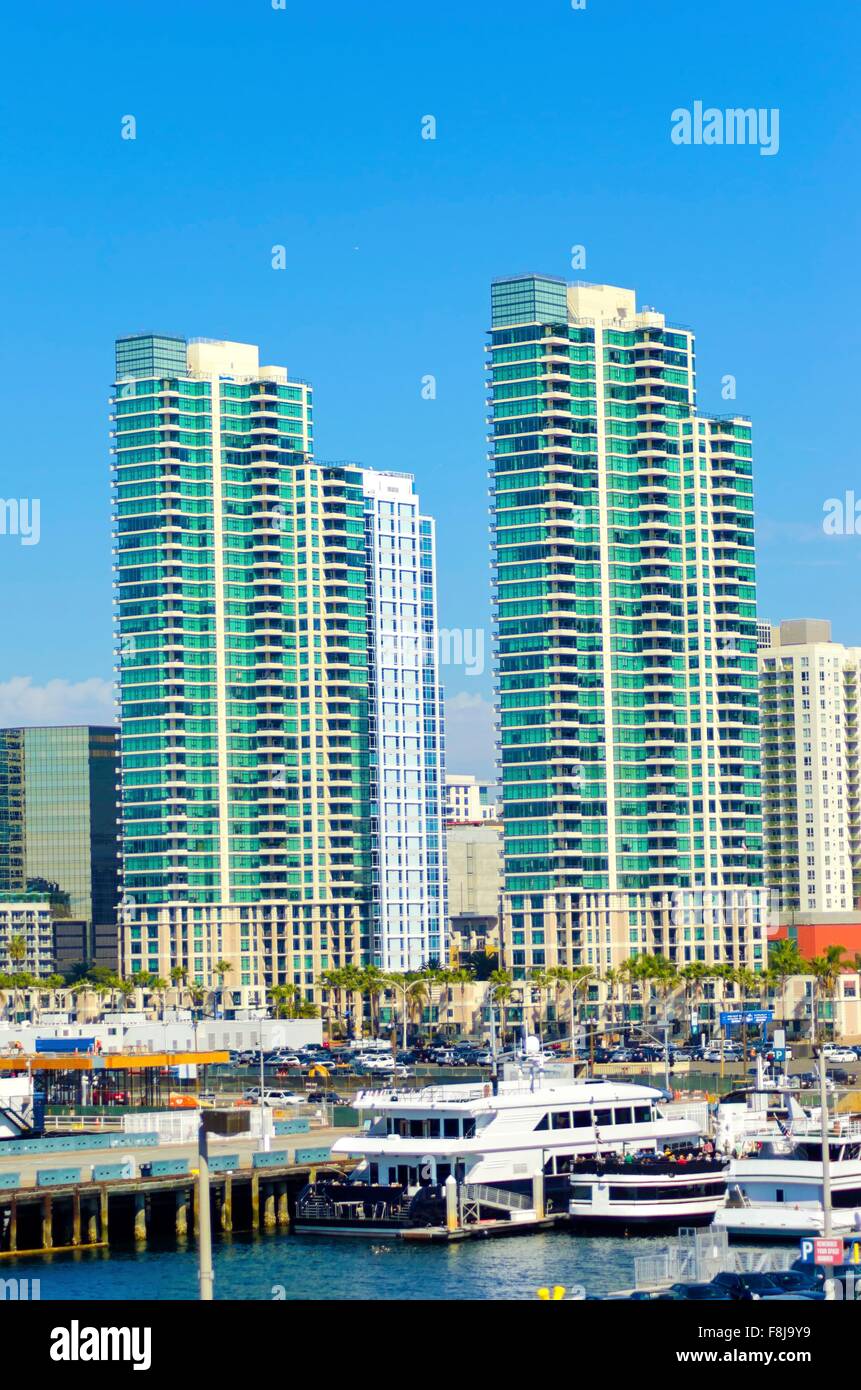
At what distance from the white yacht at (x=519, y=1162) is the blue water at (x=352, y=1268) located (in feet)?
5.12

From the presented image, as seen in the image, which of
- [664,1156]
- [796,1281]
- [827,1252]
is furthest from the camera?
[664,1156]

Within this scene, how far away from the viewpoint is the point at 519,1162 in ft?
284

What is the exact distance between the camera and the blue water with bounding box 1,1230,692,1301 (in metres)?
69.2

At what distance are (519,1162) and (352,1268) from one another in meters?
12.7

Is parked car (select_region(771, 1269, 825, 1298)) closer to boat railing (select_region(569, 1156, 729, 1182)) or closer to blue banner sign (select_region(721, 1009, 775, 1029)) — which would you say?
boat railing (select_region(569, 1156, 729, 1182))

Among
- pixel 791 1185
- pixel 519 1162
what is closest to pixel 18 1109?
pixel 519 1162

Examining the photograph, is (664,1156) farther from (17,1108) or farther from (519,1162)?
(17,1108)

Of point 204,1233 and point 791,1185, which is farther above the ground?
point 204,1233

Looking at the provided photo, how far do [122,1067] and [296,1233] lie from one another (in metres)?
53.0

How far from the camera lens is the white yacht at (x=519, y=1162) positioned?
3243 inches

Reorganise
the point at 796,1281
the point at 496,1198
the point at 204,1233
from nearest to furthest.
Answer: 1. the point at 204,1233
2. the point at 796,1281
3. the point at 496,1198

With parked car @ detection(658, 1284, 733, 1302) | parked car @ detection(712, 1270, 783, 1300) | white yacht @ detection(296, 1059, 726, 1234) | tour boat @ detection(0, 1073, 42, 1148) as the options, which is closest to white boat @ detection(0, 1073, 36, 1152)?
tour boat @ detection(0, 1073, 42, 1148)

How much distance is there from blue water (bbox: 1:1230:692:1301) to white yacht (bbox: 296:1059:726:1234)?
156 centimetres
